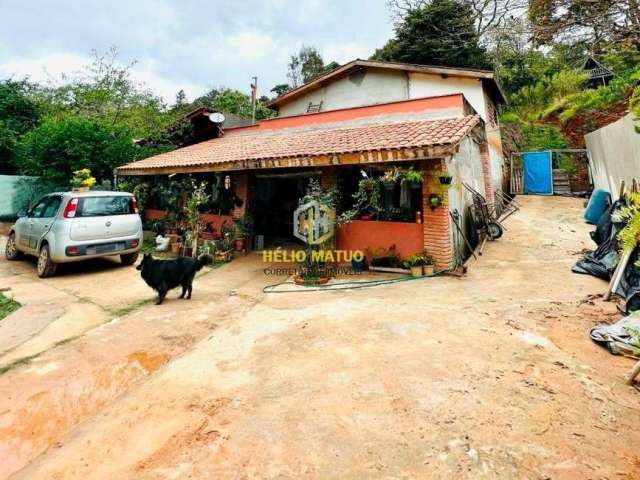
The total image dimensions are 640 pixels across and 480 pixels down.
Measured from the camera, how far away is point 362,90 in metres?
13.4

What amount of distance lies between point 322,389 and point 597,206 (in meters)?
11.4

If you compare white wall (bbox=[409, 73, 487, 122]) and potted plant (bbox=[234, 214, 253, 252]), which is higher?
white wall (bbox=[409, 73, 487, 122])

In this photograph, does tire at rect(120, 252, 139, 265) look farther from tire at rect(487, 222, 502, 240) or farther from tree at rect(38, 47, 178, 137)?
tree at rect(38, 47, 178, 137)

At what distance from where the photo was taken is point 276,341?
3.76m

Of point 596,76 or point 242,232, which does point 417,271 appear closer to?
point 242,232

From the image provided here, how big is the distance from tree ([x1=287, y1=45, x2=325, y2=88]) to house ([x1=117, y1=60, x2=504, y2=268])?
24910mm

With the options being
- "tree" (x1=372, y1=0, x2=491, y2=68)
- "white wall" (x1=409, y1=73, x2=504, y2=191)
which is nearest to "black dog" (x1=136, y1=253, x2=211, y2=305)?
"white wall" (x1=409, y1=73, x2=504, y2=191)

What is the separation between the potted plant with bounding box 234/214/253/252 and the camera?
915 centimetres

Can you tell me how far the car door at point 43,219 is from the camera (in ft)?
22.6

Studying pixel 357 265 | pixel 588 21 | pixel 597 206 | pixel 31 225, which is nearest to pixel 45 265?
pixel 31 225

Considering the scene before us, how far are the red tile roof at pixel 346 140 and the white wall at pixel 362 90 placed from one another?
3.95 meters

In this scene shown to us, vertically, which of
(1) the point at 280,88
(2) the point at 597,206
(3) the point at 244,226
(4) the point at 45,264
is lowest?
(4) the point at 45,264

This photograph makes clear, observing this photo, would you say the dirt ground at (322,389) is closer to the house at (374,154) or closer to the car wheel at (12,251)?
the house at (374,154)

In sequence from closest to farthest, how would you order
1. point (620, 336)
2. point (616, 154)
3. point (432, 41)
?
point (620, 336)
point (616, 154)
point (432, 41)
